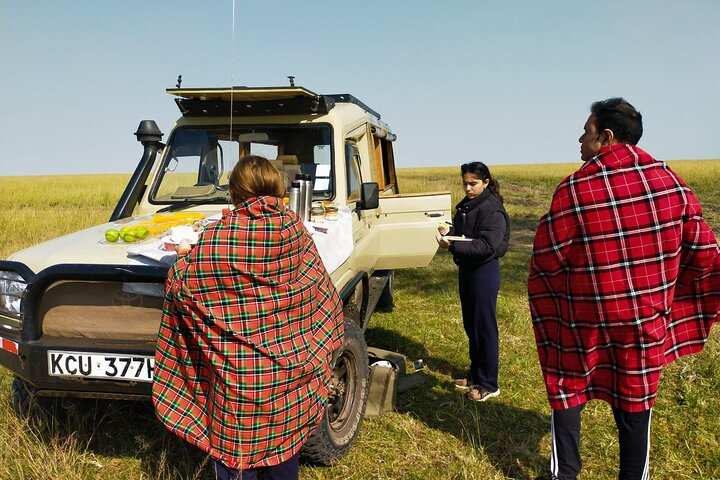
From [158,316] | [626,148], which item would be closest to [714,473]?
[626,148]

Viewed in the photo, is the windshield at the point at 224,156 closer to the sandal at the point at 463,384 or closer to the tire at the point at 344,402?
the tire at the point at 344,402

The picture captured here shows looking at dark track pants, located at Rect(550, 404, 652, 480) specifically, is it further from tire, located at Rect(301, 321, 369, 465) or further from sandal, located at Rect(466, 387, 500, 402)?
sandal, located at Rect(466, 387, 500, 402)

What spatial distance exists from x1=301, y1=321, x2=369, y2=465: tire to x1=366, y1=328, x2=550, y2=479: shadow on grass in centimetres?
71

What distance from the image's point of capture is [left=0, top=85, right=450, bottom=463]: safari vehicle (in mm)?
2584

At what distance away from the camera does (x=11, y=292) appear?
9.25ft

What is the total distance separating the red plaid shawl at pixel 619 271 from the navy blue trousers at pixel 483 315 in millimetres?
1345

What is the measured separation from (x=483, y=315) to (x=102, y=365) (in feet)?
8.42

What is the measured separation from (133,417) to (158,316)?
139 cm

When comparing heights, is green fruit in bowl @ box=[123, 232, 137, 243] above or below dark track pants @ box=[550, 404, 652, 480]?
above

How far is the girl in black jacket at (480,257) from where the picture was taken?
3795 mm

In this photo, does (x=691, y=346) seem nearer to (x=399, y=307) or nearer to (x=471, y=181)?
(x=471, y=181)

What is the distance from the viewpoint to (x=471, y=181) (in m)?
3.88

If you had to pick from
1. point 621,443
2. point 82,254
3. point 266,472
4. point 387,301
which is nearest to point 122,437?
point 82,254

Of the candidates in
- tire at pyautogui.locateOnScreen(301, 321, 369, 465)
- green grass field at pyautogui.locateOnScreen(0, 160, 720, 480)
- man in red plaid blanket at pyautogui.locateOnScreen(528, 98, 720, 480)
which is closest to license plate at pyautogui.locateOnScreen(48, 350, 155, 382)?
green grass field at pyautogui.locateOnScreen(0, 160, 720, 480)
